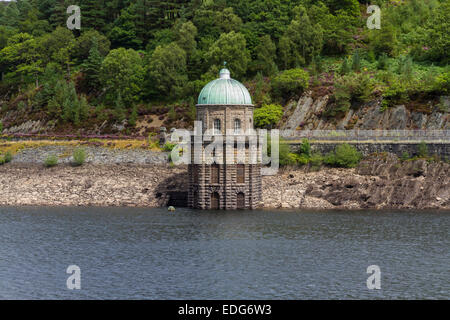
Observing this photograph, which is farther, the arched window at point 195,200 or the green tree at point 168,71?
the green tree at point 168,71

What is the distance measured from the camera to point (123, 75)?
141750 millimetres

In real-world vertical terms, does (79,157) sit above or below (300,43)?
below

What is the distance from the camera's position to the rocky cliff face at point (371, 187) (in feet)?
Result: 295

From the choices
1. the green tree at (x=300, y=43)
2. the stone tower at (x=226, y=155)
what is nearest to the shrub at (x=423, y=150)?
the stone tower at (x=226, y=155)

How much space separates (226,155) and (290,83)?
1525 inches

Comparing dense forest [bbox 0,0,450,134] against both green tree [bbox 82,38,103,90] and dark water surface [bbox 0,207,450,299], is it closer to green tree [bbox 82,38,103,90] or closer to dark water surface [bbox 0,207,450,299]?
green tree [bbox 82,38,103,90]

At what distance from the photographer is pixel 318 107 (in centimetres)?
12006

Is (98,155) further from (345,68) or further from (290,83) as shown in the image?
(345,68)

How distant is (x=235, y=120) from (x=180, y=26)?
6921 centimetres

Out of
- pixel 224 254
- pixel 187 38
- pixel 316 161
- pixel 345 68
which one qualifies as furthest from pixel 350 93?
pixel 224 254

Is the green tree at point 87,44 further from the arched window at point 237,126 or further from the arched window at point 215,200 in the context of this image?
the arched window at point 215,200

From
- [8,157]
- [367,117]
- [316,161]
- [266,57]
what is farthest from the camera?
[266,57]

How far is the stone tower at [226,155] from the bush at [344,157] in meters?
14.8

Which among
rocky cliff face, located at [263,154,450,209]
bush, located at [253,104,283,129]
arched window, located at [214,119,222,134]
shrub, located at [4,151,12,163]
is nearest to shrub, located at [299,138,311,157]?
rocky cliff face, located at [263,154,450,209]
